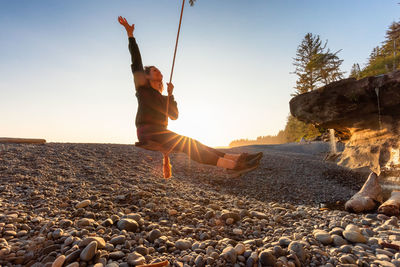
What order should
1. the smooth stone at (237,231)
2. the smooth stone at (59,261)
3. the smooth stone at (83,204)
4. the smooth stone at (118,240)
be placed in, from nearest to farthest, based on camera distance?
the smooth stone at (59,261) → the smooth stone at (118,240) → the smooth stone at (237,231) → the smooth stone at (83,204)

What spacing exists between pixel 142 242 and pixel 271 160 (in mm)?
9633

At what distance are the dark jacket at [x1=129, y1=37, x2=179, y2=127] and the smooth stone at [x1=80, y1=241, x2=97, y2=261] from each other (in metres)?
2.07

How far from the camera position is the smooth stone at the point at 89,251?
2176 millimetres

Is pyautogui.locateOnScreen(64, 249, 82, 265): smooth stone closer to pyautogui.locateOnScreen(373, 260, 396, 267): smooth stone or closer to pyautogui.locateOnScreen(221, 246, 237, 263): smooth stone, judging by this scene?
pyautogui.locateOnScreen(221, 246, 237, 263): smooth stone

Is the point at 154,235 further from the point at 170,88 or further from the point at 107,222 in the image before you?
the point at 170,88

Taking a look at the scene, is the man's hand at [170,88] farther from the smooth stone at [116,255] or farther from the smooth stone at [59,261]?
the smooth stone at [59,261]

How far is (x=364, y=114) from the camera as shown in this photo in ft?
23.2

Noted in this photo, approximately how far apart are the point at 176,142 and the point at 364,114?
7062 mm

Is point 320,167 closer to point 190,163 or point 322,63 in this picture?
point 190,163

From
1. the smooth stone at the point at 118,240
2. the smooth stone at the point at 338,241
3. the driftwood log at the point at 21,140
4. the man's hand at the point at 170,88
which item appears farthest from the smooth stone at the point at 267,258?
the driftwood log at the point at 21,140

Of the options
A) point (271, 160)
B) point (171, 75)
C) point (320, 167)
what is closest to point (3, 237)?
point (171, 75)

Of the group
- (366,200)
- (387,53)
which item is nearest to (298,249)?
(366,200)

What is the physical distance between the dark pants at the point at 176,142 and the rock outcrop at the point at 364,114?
218 inches

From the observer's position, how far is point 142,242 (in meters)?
2.72
